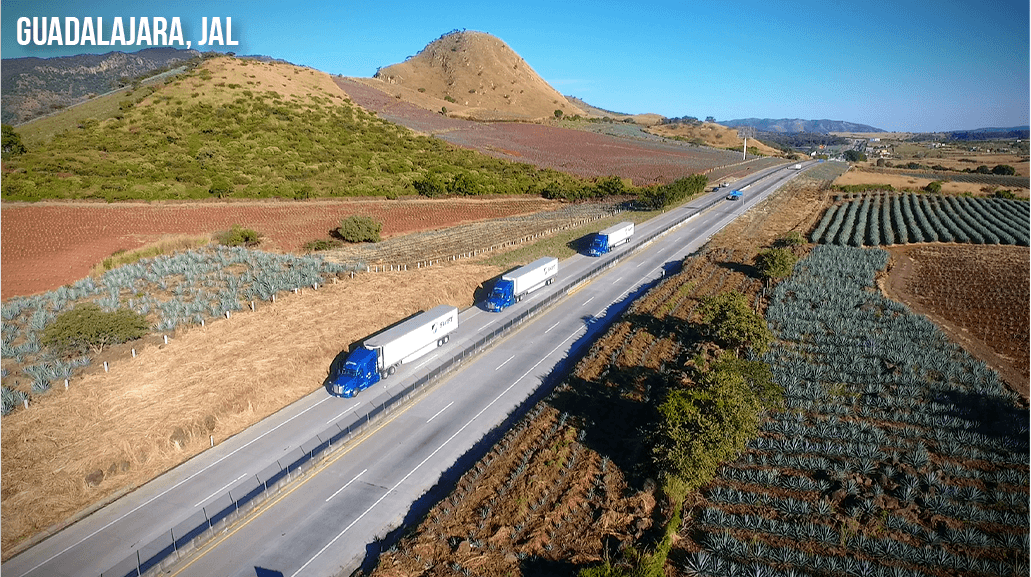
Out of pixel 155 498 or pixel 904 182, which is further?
pixel 904 182

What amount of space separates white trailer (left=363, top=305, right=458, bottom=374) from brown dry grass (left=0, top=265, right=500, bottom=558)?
4.48 metres

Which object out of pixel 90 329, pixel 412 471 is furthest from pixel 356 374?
pixel 90 329

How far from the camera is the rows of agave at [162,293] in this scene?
87.1 feet

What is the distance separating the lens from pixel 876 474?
1898 cm

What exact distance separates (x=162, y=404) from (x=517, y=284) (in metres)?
22.4

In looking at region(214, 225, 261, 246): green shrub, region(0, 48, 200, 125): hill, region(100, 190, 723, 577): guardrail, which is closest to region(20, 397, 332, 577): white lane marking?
region(100, 190, 723, 577): guardrail

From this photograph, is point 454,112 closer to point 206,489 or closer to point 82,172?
point 82,172

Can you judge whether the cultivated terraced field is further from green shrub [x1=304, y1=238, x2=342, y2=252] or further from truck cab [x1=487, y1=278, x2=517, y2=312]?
truck cab [x1=487, y1=278, x2=517, y2=312]

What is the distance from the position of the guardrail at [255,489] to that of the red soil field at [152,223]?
482 inches

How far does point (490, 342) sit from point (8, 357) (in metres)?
24.5

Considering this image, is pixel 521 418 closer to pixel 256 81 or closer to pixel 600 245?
pixel 600 245

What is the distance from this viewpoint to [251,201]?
6519 cm

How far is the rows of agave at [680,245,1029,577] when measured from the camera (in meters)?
15.5

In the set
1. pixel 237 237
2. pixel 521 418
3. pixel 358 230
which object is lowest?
pixel 521 418
